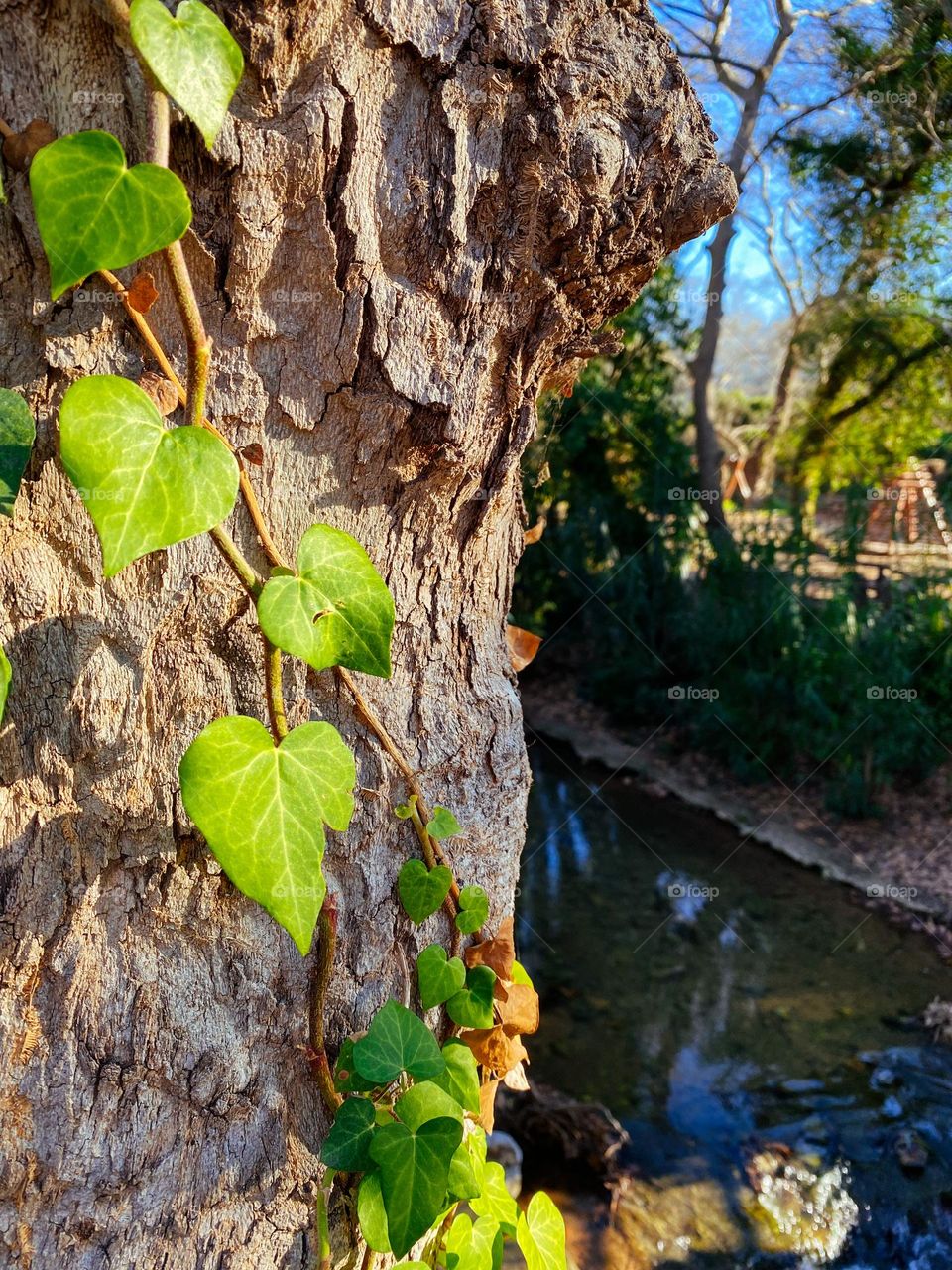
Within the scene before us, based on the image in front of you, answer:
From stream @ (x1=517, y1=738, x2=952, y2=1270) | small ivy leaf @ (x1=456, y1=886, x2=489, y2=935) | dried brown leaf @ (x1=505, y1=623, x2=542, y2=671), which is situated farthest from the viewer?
stream @ (x1=517, y1=738, x2=952, y2=1270)

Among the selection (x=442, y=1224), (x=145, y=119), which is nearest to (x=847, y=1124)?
(x=442, y=1224)

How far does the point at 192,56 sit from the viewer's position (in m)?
0.57

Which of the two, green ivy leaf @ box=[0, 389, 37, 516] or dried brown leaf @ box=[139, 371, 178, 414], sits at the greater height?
dried brown leaf @ box=[139, 371, 178, 414]

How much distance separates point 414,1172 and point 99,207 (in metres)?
0.77

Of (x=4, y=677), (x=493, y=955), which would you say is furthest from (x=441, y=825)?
(x=4, y=677)

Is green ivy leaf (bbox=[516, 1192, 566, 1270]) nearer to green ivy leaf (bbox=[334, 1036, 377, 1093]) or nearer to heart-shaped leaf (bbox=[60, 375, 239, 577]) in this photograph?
green ivy leaf (bbox=[334, 1036, 377, 1093])

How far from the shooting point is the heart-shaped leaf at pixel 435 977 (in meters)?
0.85

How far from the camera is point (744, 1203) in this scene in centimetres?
216

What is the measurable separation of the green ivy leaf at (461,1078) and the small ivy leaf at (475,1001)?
3 centimetres

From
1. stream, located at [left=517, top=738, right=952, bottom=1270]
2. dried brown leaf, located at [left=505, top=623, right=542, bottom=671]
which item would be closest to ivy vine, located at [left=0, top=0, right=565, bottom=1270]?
dried brown leaf, located at [left=505, top=623, right=542, bottom=671]

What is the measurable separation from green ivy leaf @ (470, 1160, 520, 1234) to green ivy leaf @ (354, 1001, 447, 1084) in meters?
0.21

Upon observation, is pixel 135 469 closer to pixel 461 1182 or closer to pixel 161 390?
pixel 161 390

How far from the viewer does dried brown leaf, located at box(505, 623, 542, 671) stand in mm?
1000

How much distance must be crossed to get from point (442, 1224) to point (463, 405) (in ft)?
2.72
